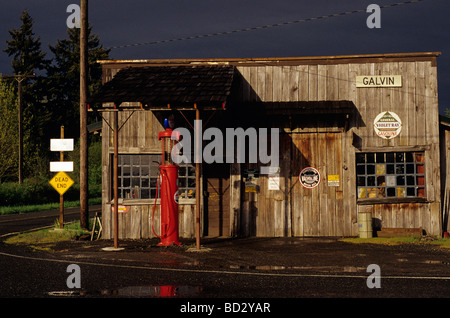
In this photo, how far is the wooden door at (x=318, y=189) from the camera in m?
15.7

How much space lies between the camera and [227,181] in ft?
52.9

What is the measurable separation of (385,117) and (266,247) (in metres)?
5.48

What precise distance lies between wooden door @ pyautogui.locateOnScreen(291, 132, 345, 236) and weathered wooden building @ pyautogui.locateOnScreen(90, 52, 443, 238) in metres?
0.03

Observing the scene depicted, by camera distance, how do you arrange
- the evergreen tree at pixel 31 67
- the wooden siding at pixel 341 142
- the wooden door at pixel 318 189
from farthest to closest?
1. the evergreen tree at pixel 31 67
2. the wooden door at pixel 318 189
3. the wooden siding at pixel 341 142

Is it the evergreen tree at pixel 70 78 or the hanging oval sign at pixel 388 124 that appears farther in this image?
the evergreen tree at pixel 70 78

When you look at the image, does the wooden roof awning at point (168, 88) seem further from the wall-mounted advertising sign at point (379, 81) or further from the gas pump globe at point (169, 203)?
the wall-mounted advertising sign at point (379, 81)

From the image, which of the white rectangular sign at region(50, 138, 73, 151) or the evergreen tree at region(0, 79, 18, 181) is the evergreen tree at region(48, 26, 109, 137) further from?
the white rectangular sign at region(50, 138, 73, 151)

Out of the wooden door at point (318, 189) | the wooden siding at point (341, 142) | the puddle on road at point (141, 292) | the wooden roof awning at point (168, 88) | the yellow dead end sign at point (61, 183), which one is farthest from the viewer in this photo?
the yellow dead end sign at point (61, 183)

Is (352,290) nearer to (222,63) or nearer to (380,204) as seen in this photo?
(380,204)

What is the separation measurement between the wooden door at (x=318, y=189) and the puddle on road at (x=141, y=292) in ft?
26.5

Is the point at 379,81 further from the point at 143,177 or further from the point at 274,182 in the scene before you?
the point at 143,177

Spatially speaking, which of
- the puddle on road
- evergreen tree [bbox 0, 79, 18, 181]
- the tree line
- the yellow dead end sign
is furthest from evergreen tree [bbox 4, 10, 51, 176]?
the puddle on road

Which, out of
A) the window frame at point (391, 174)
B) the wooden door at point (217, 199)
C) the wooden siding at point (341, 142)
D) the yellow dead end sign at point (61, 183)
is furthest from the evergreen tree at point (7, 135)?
the window frame at point (391, 174)
